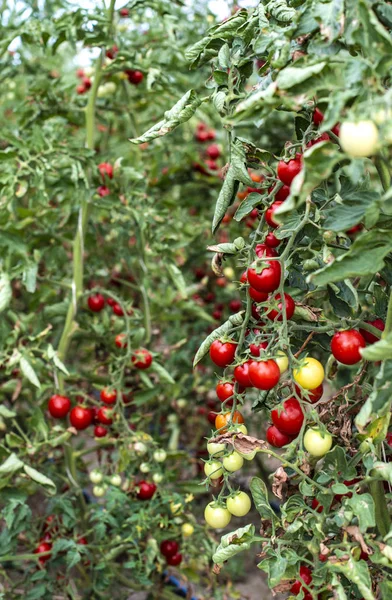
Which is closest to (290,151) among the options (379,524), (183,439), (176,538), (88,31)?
(379,524)

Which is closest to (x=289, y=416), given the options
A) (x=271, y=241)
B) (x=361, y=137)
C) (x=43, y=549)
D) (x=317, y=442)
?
(x=317, y=442)

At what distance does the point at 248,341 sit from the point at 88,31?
993 millimetres

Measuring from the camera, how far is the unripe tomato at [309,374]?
842 mm

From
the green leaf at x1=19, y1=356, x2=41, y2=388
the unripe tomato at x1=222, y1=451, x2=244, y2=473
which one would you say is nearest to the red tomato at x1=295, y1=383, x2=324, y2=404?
the unripe tomato at x1=222, y1=451, x2=244, y2=473

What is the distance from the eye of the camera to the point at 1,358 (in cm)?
154

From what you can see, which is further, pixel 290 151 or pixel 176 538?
pixel 176 538

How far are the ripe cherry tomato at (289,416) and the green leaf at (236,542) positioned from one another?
14 cm

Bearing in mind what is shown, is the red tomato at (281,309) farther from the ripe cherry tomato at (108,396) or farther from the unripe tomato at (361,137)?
the ripe cherry tomato at (108,396)

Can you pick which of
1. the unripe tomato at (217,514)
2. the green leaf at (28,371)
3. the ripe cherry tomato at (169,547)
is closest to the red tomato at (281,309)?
the unripe tomato at (217,514)

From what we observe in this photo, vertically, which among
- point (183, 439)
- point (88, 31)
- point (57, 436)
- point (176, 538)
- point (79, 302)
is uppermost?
point (88, 31)

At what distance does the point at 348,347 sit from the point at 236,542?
1.01 feet

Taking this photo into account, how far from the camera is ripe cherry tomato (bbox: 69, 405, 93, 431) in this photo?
1.61 metres

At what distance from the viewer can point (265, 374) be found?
32.4 inches

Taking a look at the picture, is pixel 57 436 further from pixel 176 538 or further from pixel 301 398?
pixel 301 398
